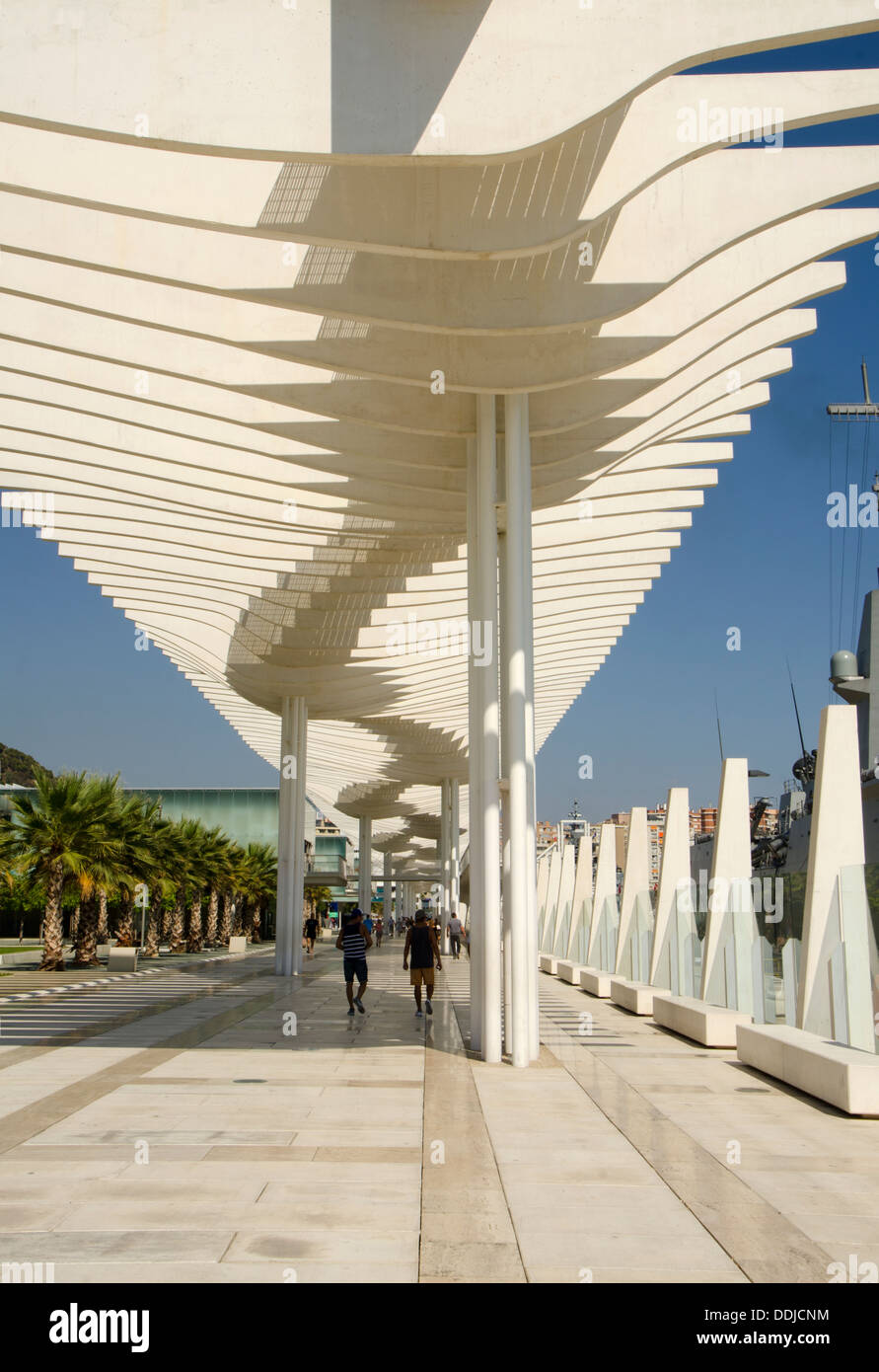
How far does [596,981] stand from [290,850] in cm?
862

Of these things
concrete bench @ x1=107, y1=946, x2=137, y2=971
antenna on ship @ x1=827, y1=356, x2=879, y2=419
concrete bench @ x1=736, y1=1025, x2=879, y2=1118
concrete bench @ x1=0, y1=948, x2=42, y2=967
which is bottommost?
concrete bench @ x1=0, y1=948, x2=42, y2=967

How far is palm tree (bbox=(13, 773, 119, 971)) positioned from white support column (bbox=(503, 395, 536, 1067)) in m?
17.2

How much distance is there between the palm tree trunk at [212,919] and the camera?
43.0m

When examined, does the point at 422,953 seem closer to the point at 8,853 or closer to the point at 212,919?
the point at 8,853

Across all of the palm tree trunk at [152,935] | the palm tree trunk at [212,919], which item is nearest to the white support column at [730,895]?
the palm tree trunk at [152,935]

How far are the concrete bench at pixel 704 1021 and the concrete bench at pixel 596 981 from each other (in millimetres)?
5228

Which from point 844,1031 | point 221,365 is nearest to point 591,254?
point 221,365

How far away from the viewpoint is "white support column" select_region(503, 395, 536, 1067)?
1198 centimetres

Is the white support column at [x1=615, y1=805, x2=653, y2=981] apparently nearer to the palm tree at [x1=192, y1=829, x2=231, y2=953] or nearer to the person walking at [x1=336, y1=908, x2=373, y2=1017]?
the person walking at [x1=336, y1=908, x2=373, y2=1017]

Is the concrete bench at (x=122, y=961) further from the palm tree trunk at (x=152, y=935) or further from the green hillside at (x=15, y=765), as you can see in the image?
the green hillside at (x=15, y=765)

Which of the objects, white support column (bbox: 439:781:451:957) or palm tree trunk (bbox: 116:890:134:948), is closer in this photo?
palm tree trunk (bbox: 116:890:134:948)

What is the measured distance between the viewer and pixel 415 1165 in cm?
718

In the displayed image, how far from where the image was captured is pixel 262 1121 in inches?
331

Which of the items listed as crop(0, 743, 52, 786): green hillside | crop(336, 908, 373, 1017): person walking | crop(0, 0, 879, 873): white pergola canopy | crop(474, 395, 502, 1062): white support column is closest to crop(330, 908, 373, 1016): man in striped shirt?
crop(336, 908, 373, 1017): person walking
